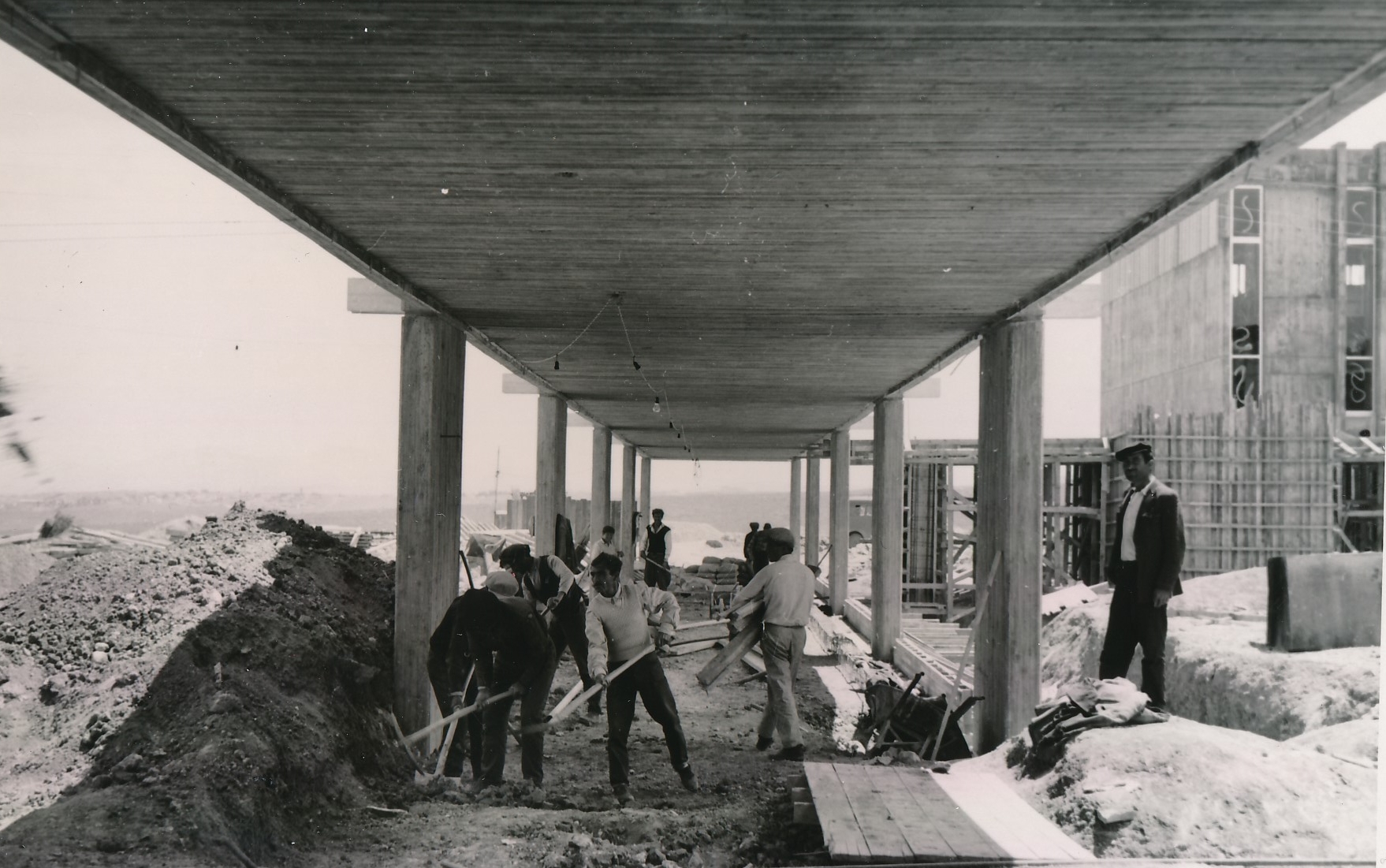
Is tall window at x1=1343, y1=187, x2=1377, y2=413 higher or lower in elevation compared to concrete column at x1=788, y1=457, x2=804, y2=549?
higher

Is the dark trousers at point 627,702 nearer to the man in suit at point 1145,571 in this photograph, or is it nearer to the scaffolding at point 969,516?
the man in suit at point 1145,571

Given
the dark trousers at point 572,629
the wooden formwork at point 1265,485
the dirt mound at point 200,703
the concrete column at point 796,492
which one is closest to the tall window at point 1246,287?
the wooden formwork at point 1265,485

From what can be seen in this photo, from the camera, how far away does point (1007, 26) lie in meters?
3.39

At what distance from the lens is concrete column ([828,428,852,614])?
62.9ft

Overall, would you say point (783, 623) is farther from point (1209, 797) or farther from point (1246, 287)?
point (1246, 287)

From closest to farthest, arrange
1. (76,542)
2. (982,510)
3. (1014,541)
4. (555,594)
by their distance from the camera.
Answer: (1014,541)
(555,594)
(982,510)
(76,542)

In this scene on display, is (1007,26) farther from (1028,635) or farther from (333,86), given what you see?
(1028,635)

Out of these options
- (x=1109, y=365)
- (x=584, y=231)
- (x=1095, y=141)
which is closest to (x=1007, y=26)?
(x=1095, y=141)

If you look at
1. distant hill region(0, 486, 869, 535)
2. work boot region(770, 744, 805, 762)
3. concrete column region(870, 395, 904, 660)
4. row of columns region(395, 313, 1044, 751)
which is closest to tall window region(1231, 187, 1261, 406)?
concrete column region(870, 395, 904, 660)

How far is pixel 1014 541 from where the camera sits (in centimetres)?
770

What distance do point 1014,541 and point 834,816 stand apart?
346 cm

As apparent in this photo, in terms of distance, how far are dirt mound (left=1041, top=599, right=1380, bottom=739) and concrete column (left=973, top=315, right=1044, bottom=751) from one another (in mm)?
2514

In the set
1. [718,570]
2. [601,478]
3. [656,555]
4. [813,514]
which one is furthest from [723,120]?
[718,570]

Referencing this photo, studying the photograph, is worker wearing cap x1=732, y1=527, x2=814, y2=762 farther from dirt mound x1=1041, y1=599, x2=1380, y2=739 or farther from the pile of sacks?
the pile of sacks
